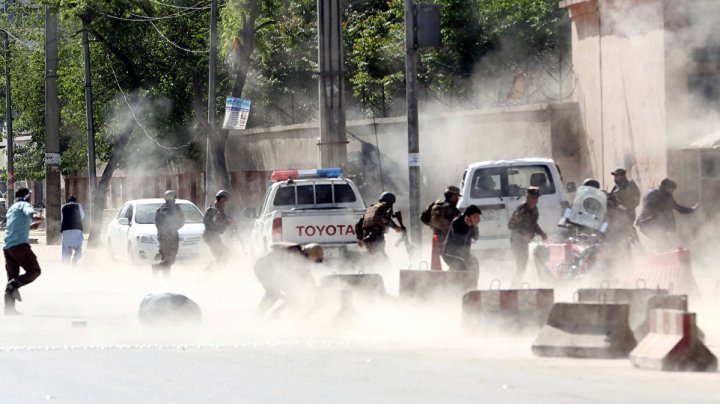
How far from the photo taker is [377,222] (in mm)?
18875

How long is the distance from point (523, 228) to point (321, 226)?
183 inches

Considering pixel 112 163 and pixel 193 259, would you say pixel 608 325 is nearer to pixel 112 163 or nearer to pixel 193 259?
pixel 193 259

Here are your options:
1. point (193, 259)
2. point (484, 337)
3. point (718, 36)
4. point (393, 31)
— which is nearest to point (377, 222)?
point (484, 337)

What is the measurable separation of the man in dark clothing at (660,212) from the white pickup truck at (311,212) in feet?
14.5

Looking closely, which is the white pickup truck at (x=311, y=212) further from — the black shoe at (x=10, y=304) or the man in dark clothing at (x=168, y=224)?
the black shoe at (x=10, y=304)

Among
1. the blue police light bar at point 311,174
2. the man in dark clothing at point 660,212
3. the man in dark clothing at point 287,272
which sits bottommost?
the man in dark clothing at point 287,272

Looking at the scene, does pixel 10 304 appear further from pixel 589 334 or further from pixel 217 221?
pixel 589 334

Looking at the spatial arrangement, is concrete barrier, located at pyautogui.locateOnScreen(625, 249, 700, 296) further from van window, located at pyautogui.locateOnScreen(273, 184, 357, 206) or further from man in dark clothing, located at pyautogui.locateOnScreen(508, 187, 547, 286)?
van window, located at pyautogui.locateOnScreen(273, 184, 357, 206)

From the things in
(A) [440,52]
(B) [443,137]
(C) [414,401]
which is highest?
(A) [440,52]

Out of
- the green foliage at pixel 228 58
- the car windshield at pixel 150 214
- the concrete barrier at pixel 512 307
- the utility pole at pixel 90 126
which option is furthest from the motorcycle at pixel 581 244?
the utility pole at pixel 90 126

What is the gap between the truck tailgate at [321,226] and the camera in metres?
21.3

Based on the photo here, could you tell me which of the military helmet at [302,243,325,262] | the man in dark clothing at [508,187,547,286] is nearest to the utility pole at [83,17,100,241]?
the man in dark clothing at [508,187,547,286]

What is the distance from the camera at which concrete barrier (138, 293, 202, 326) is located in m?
14.9

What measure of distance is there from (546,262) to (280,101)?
2709 cm
